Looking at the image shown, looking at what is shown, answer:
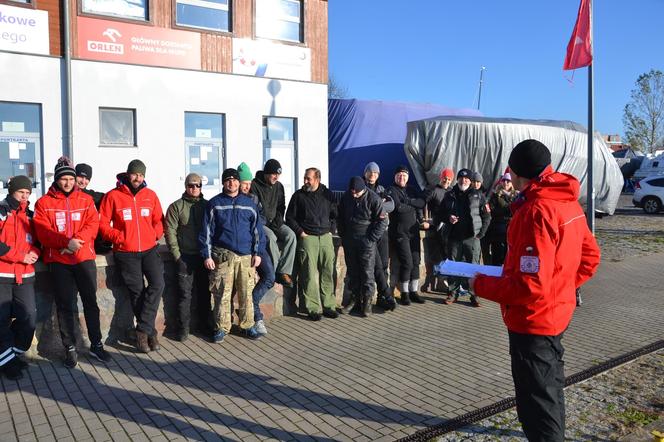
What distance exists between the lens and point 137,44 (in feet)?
45.9

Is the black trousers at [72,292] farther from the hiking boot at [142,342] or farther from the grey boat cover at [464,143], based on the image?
the grey boat cover at [464,143]

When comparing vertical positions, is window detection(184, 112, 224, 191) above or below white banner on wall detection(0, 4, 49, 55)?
below

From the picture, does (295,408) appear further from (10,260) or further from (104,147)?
(104,147)

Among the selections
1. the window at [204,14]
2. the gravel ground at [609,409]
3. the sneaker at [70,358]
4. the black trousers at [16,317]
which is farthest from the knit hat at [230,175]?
the window at [204,14]

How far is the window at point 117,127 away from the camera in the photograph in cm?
1364

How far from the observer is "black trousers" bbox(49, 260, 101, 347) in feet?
17.5

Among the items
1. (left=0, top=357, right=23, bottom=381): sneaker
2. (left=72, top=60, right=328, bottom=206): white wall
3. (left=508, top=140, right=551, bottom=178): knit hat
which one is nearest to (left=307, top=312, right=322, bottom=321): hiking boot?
(left=0, top=357, right=23, bottom=381): sneaker

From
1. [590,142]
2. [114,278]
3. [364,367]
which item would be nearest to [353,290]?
[364,367]

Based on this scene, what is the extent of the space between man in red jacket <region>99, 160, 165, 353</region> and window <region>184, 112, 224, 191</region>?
9056 millimetres

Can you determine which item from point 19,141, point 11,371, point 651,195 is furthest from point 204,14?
point 651,195

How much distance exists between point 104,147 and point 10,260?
9.02 meters

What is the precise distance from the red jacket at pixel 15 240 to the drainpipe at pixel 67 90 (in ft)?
27.7

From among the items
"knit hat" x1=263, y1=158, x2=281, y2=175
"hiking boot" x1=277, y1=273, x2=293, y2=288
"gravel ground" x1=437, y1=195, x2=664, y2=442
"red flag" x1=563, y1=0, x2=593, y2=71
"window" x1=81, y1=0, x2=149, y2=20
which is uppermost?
"window" x1=81, y1=0, x2=149, y2=20

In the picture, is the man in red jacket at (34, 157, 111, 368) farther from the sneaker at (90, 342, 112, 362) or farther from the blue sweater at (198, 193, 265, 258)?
the blue sweater at (198, 193, 265, 258)
